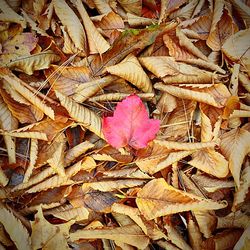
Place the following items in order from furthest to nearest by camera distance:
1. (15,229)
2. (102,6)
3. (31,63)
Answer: (102,6) < (31,63) < (15,229)

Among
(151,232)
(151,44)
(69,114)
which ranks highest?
(151,44)

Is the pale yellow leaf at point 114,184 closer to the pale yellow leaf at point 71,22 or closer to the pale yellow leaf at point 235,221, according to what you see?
the pale yellow leaf at point 235,221

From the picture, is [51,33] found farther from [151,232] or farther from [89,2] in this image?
[151,232]

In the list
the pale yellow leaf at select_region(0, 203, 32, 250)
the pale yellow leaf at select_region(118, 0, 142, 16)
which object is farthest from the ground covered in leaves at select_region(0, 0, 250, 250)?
the pale yellow leaf at select_region(118, 0, 142, 16)

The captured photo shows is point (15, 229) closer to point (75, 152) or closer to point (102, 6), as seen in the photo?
point (75, 152)

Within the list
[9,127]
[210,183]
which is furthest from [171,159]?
[9,127]

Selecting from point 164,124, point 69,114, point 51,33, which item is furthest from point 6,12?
point 164,124

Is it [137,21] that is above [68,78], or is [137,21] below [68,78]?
above
